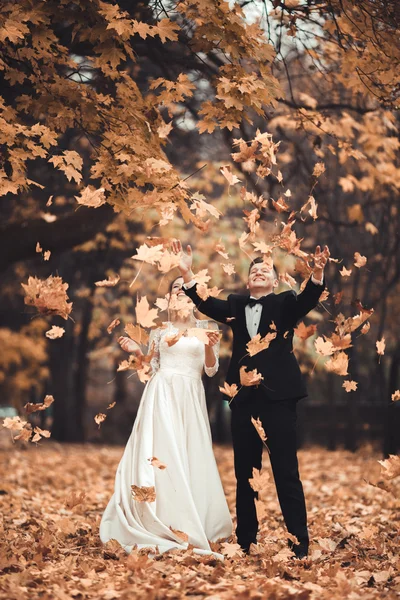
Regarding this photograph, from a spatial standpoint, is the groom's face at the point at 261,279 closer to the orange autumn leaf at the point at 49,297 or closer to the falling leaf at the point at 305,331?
the falling leaf at the point at 305,331

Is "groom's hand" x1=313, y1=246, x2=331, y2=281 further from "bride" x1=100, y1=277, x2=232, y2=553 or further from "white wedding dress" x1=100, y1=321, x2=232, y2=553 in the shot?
"white wedding dress" x1=100, y1=321, x2=232, y2=553

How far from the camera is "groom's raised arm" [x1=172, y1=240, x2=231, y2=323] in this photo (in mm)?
5172

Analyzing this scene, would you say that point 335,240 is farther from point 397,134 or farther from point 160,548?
point 160,548

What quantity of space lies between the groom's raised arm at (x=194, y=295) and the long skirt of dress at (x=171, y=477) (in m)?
0.63

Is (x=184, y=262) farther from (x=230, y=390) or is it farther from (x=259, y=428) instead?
(x=259, y=428)

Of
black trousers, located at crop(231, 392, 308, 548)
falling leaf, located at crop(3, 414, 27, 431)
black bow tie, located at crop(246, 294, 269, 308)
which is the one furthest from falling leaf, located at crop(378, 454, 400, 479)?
falling leaf, located at crop(3, 414, 27, 431)

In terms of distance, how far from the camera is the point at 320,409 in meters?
19.0

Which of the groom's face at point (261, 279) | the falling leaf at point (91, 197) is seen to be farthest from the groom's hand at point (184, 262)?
the falling leaf at point (91, 197)

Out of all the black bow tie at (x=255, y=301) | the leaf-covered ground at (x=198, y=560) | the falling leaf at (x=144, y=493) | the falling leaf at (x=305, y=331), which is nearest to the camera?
the leaf-covered ground at (x=198, y=560)

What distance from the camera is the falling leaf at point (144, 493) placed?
5.26 meters

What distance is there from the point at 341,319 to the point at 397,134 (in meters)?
4.08

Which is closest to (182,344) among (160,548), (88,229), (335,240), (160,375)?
(160,375)

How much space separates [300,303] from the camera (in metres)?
5.12

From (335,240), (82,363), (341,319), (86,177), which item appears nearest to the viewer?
(341,319)
